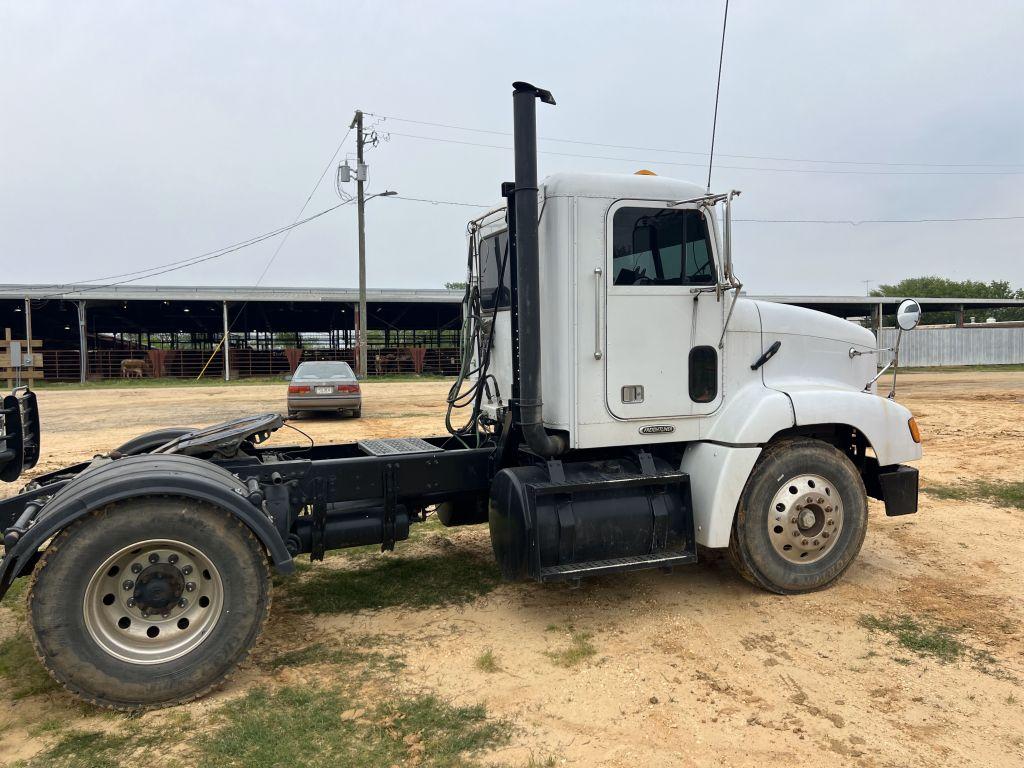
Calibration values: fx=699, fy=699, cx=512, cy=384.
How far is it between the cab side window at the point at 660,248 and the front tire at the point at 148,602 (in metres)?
2.82

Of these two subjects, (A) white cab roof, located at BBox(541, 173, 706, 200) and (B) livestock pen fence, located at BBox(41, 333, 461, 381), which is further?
(B) livestock pen fence, located at BBox(41, 333, 461, 381)

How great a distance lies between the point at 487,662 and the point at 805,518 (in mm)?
2460

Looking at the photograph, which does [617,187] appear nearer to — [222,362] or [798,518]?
[798,518]

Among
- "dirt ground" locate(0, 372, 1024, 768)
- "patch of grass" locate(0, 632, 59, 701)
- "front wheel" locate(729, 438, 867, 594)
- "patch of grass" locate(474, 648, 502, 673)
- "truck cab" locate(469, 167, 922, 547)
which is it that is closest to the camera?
"dirt ground" locate(0, 372, 1024, 768)

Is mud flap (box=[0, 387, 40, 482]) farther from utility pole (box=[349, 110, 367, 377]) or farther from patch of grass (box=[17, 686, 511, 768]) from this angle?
utility pole (box=[349, 110, 367, 377])

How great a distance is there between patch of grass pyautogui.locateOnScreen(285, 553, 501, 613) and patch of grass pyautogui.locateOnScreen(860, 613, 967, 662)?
103 inches

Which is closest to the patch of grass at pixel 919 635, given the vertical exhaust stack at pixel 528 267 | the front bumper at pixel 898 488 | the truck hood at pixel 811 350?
the front bumper at pixel 898 488

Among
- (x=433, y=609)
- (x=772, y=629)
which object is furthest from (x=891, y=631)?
(x=433, y=609)

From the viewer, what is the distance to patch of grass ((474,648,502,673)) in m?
3.96

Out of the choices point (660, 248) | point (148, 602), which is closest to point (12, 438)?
point (148, 602)

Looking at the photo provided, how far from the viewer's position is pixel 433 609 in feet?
15.9

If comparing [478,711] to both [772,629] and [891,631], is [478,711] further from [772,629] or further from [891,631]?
[891,631]

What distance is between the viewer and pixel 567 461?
497 centimetres

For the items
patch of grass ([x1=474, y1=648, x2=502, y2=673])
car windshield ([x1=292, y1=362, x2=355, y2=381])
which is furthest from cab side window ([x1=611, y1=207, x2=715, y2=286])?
car windshield ([x1=292, y1=362, x2=355, y2=381])
